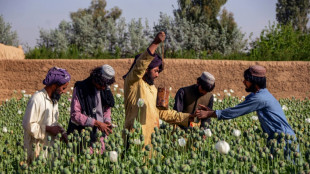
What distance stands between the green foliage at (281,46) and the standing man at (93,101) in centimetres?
1087

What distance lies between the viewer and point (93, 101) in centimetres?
441

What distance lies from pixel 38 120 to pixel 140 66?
116 cm

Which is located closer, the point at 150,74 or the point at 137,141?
the point at 137,141

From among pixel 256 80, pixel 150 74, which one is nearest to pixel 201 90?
pixel 256 80

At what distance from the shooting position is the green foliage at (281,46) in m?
14.7

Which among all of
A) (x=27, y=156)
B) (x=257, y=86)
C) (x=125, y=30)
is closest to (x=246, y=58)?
(x=125, y=30)

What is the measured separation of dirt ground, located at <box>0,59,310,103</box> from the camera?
12.8m

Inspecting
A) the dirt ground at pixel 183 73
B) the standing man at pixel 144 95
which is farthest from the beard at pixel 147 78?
the dirt ground at pixel 183 73

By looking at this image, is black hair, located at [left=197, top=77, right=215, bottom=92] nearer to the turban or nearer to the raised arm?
the turban

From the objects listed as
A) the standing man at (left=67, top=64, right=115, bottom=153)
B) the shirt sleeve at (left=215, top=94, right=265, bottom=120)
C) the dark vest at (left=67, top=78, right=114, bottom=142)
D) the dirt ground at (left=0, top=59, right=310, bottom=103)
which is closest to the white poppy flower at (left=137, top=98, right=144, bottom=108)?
the standing man at (left=67, top=64, right=115, bottom=153)

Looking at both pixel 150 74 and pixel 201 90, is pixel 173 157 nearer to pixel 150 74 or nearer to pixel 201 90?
pixel 150 74

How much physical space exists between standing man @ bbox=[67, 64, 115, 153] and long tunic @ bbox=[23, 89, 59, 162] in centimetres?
23

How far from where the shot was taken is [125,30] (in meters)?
18.7

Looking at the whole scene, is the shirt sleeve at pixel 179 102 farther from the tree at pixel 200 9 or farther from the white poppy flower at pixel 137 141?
the tree at pixel 200 9
